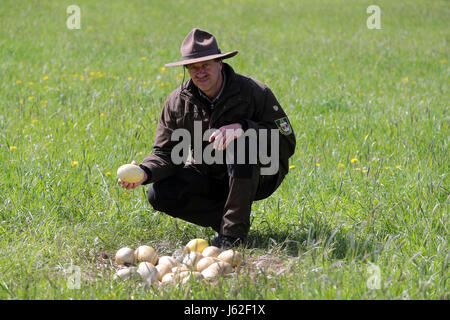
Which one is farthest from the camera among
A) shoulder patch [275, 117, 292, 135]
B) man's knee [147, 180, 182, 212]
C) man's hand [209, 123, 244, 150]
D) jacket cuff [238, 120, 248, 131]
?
man's knee [147, 180, 182, 212]

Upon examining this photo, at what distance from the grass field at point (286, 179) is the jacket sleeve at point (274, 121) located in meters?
0.47

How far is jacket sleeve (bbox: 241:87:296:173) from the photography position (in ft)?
11.1

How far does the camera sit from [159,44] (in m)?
9.69

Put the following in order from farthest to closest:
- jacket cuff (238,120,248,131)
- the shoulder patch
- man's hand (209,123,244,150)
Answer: the shoulder patch, jacket cuff (238,120,248,131), man's hand (209,123,244,150)

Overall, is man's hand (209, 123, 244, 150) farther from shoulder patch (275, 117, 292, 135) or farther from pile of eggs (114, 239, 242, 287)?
pile of eggs (114, 239, 242, 287)

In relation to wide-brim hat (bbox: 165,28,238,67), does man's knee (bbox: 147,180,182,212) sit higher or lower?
lower

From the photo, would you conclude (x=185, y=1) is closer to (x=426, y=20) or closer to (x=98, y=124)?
(x=426, y=20)

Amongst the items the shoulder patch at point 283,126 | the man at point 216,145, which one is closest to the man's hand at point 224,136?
the man at point 216,145

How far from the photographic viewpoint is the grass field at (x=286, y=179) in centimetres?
274

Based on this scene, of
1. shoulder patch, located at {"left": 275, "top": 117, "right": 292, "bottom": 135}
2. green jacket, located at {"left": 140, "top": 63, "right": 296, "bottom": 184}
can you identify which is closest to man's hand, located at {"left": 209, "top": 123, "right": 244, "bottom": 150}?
green jacket, located at {"left": 140, "top": 63, "right": 296, "bottom": 184}

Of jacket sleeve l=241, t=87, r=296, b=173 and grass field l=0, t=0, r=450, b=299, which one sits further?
jacket sleeve l=241, t=87, r=296, b=173

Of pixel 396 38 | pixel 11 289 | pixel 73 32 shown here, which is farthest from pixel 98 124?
pixel 396 38

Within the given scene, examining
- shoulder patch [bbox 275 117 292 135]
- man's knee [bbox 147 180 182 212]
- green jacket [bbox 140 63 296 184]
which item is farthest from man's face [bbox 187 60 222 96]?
man's knee [bbox 147 180 182 212]

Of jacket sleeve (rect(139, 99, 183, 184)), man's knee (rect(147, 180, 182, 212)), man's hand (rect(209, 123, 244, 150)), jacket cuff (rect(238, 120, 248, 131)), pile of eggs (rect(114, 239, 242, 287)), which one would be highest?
jacket cuff (rect(238, 120, 248, 131))
